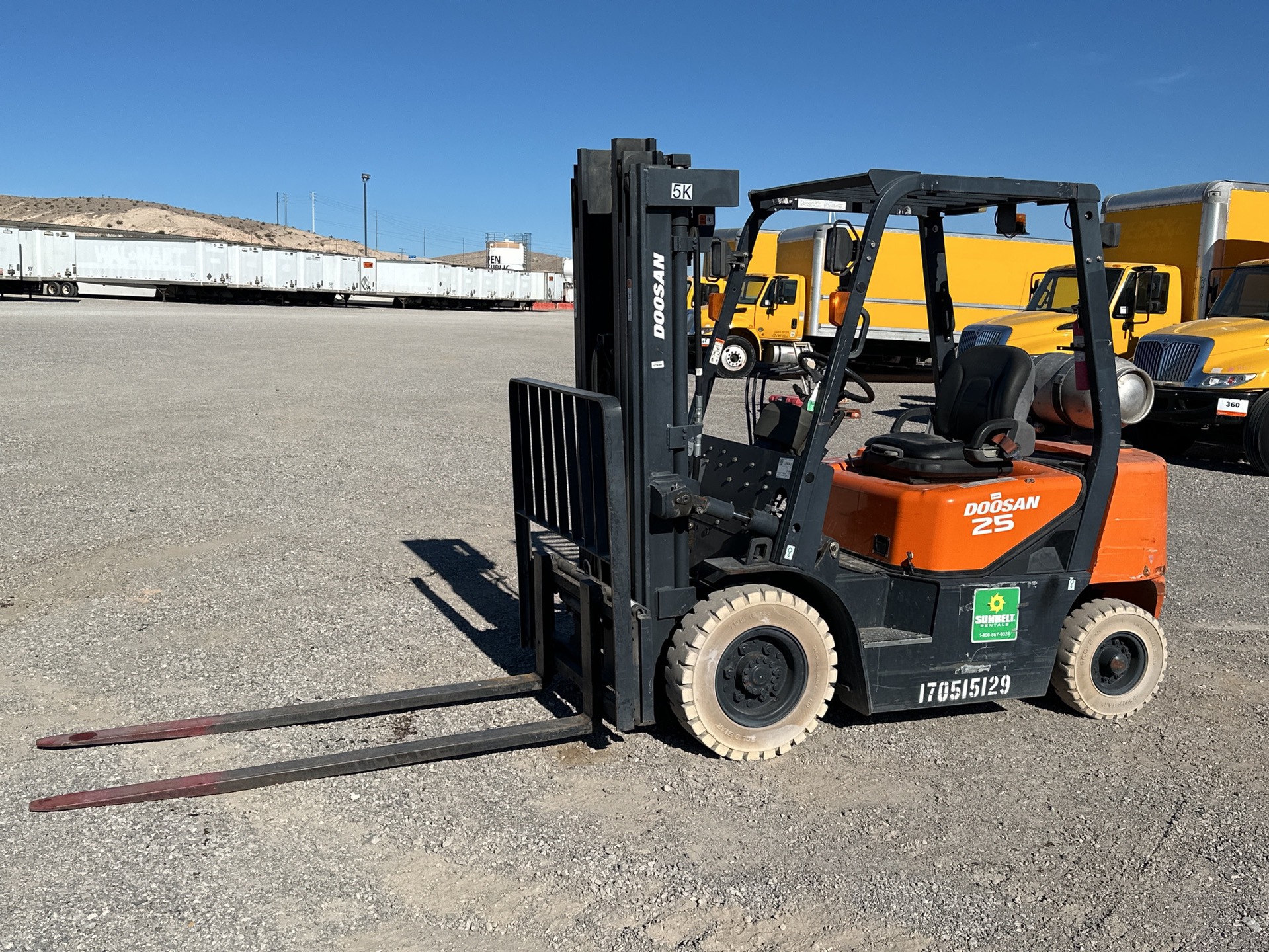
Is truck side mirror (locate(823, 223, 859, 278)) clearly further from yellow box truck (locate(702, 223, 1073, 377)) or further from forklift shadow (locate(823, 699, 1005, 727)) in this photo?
yellow box truck (locate(702, 223, 1073, 377))

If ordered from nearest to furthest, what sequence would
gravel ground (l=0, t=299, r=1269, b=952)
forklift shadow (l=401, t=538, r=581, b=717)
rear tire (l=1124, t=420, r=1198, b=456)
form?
gravel ground (l=0, t=299, r=1269, b=952) → forklift shadow (l=401, t=538, r=581, b=717) → rear tire (l=1124, t=420, r=1198, b=456)

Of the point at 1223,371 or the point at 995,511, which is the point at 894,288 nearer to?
the point at 1223,371

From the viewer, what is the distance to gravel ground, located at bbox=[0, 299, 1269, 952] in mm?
3635

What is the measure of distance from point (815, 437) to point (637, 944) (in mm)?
2143

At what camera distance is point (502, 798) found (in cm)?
449

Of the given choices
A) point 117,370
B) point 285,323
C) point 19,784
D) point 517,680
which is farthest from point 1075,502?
point 285,323

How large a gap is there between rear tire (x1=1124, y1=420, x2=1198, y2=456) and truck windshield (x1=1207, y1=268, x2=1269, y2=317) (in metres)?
1.58

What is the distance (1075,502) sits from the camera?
205 inches

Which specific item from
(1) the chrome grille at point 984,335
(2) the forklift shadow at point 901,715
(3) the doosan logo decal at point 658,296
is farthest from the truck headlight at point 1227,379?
(3) the doosan logo decal at point 658,296

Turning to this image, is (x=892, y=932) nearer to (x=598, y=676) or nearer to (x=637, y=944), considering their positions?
(x=637, y=944)

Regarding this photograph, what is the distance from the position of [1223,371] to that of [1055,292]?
173 inches

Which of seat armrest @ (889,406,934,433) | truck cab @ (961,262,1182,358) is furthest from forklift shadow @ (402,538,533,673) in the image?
truck cab @ (961,262,1182,358)

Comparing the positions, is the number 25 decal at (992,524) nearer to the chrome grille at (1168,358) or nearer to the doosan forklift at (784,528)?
the doosan forklift at (784,528)

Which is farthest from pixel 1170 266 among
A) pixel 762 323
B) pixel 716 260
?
pixel 716 260
